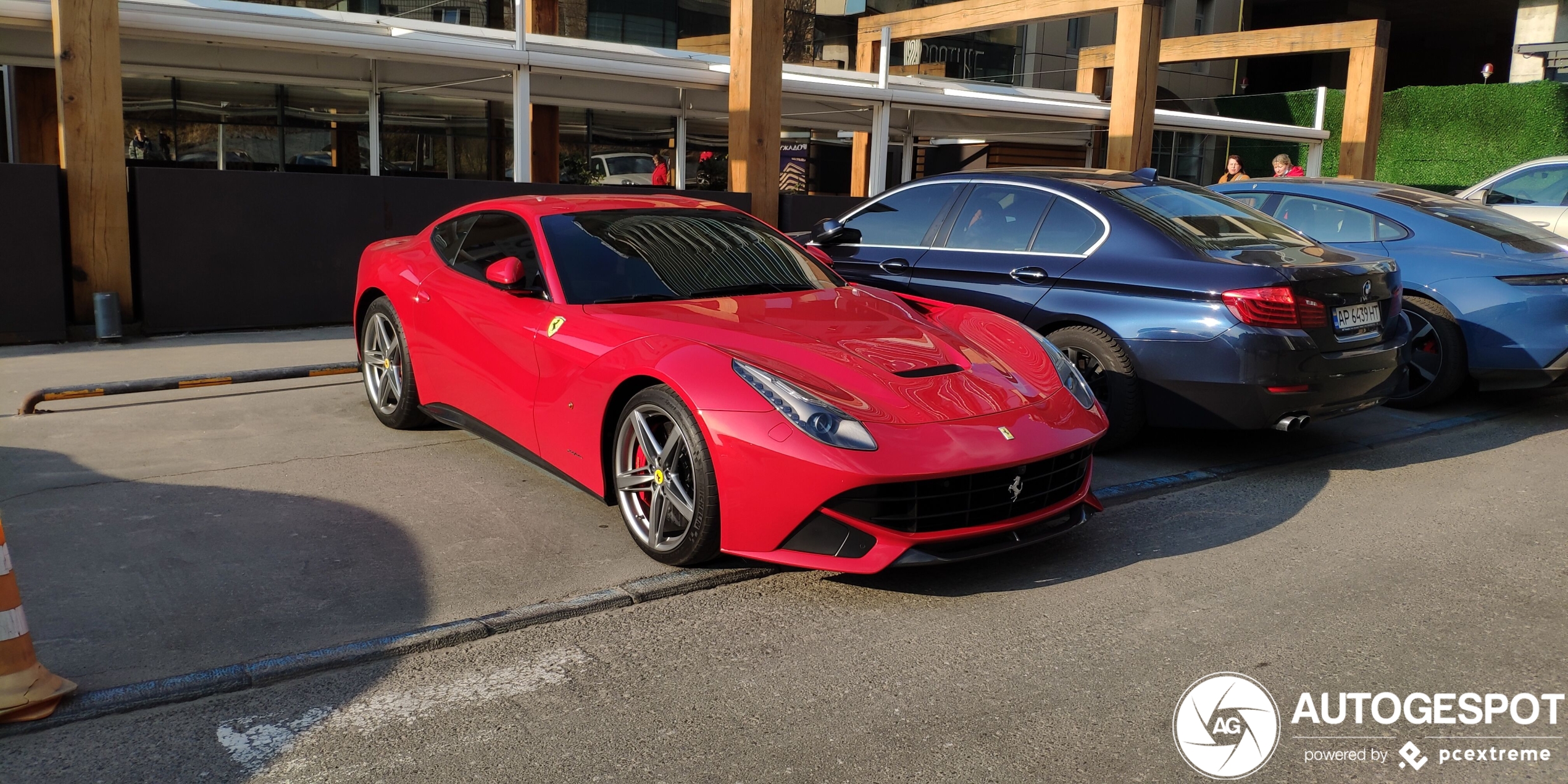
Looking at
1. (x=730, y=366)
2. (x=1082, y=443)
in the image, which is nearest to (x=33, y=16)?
(x=730, y=366)

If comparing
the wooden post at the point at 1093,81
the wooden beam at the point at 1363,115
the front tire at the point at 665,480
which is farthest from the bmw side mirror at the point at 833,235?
the wooden post at the point at 1093,81

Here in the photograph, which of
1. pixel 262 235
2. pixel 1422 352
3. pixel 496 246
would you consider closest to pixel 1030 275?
pixel 496 246

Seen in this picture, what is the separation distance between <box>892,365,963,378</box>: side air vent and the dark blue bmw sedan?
1850 mm

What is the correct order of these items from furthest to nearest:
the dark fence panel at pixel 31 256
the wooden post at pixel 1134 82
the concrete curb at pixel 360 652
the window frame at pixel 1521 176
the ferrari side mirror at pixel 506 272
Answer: the wooden post at pixel 1134 82
the window frame at pixel 1521 176
the dark fence panel at pixel 31 256
the ferrari side mirror at pixel 506 272
the concrete curb at pixel 360 652

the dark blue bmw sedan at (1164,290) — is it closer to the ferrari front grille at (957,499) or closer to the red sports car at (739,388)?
the red sports car at (739,388)

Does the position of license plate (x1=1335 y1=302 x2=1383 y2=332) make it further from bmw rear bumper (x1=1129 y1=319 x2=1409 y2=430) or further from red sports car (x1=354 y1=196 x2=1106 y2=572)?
red sports car (x1=354 y1=196 x2=1106 y2=572)

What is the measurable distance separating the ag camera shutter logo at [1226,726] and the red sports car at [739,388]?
953 mm

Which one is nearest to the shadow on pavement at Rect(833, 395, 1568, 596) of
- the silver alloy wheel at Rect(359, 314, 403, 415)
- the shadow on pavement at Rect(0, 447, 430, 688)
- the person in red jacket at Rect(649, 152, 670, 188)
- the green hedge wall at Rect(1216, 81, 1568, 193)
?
the shadow on pavement at Rect(0, 447, 430, 688)

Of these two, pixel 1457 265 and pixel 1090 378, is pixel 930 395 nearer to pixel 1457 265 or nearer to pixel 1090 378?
pixel 1090 378

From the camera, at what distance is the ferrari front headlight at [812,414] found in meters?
3.88

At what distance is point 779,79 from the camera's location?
1260 centimetres

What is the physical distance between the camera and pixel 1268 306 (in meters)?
5.57

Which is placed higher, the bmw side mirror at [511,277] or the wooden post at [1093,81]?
the wooden post at [1093,81]

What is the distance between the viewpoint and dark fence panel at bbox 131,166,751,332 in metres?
9.67
